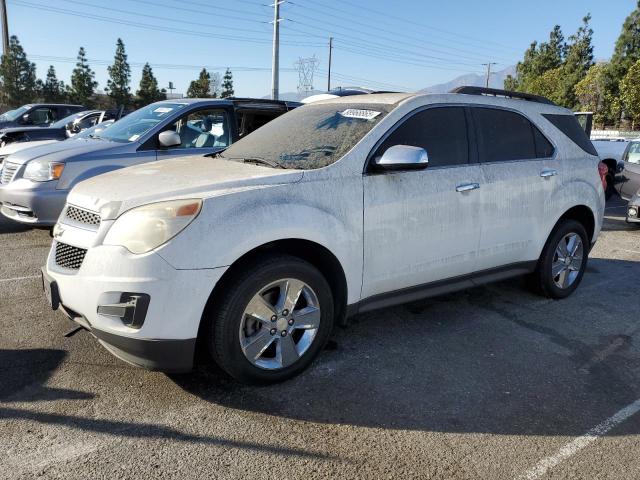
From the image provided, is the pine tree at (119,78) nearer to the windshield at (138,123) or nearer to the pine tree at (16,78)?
the pine tree at (16,78)

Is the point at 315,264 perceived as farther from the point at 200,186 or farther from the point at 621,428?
the point at 621,428

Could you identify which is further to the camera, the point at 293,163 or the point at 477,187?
the point at 477,187

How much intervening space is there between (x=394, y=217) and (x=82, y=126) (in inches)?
529

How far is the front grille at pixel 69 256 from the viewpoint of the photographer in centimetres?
294

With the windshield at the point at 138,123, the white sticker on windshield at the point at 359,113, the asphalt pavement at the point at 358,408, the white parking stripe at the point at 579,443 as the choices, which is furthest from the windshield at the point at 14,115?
the white parking stripe at the point at 579,443

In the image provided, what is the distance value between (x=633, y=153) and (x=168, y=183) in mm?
10691

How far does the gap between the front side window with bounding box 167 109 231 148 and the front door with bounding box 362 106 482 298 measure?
368 centimetres

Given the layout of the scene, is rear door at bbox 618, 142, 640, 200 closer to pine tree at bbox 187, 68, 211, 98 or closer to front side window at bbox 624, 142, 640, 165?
front side window at bbox 624, 142, 640, 165

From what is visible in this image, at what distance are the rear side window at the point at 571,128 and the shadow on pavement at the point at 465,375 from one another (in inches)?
59.9

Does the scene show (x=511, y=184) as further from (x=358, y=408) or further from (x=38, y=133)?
(x=38, y=133)

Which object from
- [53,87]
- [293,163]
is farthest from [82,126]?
[53,87]

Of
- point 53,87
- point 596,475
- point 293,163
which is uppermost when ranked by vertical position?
point 53,87

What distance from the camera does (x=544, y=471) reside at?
2.50 m

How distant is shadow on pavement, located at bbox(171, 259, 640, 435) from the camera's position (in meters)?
2.93
